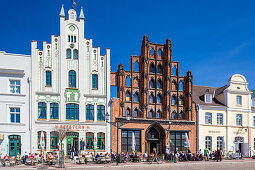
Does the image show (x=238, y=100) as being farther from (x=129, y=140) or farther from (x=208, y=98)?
(x=129, y=140)

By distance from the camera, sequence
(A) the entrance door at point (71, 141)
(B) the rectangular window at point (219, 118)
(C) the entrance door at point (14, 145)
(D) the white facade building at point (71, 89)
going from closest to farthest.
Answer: (C) the entrance door at point (14, 145) < (D) the white facade building at point (71, 89) < (A) the entrance door at point (71, 141) < (B) the rectangular window at point (219, 118)

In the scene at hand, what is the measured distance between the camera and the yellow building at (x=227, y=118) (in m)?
44.3

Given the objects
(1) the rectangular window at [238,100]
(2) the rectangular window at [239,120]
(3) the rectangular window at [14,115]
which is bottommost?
(2) the rectangular window at [239,120]

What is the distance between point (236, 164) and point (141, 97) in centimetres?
1495

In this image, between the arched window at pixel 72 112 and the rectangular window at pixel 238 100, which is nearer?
the arched window at pixel 72 112

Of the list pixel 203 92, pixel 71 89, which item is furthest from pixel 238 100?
pixel 71 89

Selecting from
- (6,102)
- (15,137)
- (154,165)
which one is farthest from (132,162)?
(6,102)

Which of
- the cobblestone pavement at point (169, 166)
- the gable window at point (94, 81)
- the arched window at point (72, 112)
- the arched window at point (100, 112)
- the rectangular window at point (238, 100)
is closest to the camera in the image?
the cobblestone pavement at point (169, 166)

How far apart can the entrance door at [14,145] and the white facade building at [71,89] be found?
172 centimetres

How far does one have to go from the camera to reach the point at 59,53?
128 ft

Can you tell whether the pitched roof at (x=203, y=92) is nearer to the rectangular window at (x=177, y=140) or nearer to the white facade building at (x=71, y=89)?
the rectangular window at (x=177, y=140)

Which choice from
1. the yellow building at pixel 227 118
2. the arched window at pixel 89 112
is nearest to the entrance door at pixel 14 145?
the arched window at pixel 89 112

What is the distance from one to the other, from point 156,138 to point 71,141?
11989 mm

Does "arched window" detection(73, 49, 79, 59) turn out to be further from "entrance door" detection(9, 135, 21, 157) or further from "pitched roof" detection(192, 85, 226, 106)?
"pitched roof" detection(192, 85, 226, 106)
